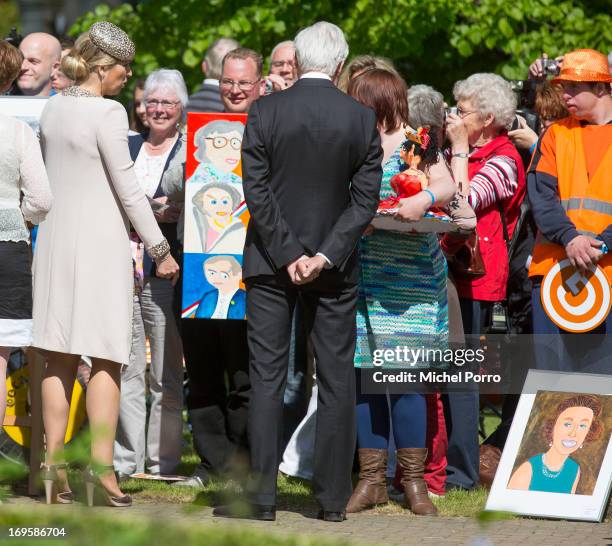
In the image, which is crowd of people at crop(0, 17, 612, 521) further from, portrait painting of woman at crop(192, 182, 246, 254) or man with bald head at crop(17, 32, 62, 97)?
man with bald head at crop(17, 32, 62, 97)

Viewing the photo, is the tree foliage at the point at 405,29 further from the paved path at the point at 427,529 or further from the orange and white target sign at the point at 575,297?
the paved path at the point at 427,529

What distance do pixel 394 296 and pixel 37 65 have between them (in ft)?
9.85

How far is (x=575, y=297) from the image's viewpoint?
246 inches

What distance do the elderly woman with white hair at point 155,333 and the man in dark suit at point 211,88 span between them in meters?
0.87

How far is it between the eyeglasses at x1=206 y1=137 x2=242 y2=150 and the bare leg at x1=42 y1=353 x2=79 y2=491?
4.06ft

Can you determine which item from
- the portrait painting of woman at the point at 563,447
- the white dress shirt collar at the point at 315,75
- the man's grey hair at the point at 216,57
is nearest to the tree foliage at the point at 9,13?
the man's grey hair at the point at 216,57

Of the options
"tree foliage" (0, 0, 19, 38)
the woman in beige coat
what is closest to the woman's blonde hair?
the woman in beige coat

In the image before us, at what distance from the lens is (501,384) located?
7520 millimetres

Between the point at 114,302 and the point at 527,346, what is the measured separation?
264 centimetres

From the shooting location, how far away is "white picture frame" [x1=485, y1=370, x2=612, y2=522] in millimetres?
5848

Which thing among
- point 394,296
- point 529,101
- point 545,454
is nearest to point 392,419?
point 394,296

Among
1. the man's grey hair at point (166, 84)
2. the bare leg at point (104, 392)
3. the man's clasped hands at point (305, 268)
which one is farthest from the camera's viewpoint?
the man's grey hair at point (166, 84)

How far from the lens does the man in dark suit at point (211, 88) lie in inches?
313

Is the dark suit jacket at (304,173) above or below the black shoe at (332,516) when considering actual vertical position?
above
